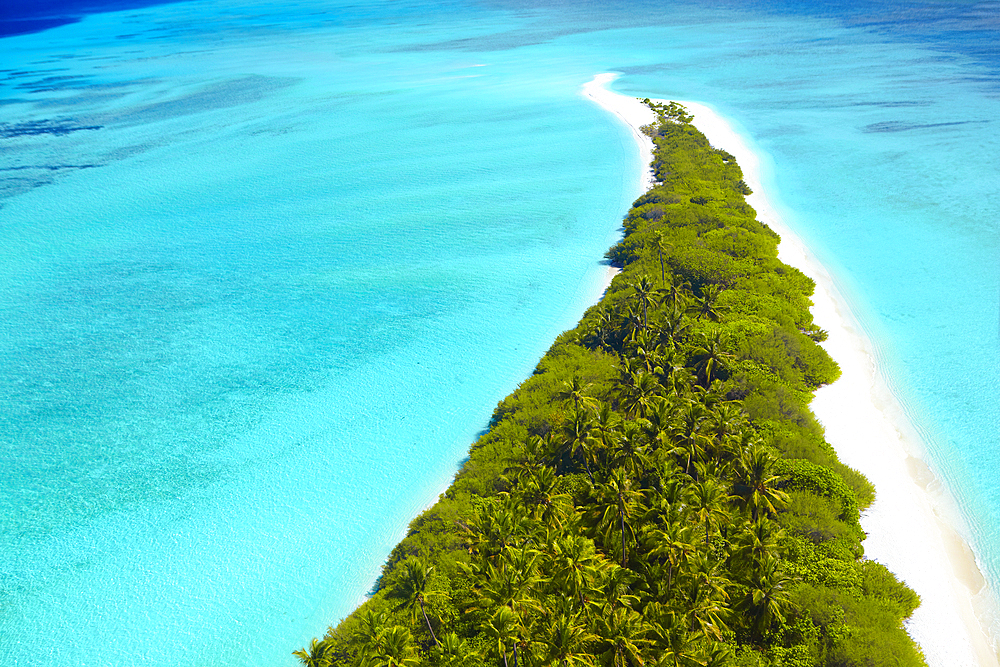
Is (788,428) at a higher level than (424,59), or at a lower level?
lower

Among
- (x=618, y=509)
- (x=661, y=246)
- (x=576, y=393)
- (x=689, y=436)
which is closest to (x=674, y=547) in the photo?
(x=618, y=509)

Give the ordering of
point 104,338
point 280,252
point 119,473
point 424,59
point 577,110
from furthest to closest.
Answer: point 424,59
point 577,110
point 280,252
point 104,338
point 119,473

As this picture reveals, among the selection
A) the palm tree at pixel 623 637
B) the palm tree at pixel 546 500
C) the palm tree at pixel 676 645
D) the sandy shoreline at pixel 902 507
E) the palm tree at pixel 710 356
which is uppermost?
the palm tree at pixel 710 356

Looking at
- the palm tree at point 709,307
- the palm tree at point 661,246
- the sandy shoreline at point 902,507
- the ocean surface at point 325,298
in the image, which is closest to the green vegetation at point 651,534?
the sandy shoreline at point 902,507

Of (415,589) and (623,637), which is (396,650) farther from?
(623,637)

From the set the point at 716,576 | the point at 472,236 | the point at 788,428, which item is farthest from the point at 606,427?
the point at 472,236

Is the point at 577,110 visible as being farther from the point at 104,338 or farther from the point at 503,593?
the point at 503,593

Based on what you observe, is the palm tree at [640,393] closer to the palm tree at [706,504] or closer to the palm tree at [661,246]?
the palm tree at [706,504]
